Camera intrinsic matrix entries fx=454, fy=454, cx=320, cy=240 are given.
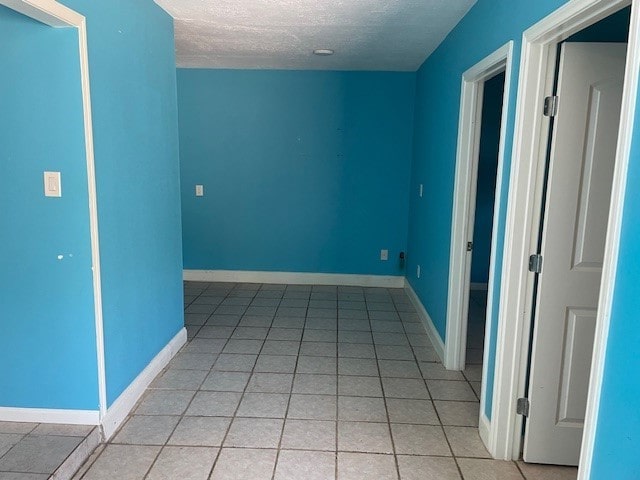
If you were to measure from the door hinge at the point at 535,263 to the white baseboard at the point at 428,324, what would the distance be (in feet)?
4.61

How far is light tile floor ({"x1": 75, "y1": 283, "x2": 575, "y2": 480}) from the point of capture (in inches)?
82.0

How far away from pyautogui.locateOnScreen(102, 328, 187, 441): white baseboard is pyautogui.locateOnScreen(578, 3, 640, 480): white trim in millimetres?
2078

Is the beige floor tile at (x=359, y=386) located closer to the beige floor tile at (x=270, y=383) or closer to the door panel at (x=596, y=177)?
the beige floor tile at (x=270, y=383)

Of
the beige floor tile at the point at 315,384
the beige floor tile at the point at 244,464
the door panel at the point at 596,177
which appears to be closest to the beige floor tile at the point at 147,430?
the beige floor tile at the point at 244,464

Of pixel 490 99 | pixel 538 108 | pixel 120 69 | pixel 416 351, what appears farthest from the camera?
pixel 490 99

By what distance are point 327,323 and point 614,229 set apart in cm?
299

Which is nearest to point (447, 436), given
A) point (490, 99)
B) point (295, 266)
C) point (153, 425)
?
point (153, 425)

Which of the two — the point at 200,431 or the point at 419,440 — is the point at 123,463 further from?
the point at 419,440

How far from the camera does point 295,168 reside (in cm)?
505

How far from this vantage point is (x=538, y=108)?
6.25 feet

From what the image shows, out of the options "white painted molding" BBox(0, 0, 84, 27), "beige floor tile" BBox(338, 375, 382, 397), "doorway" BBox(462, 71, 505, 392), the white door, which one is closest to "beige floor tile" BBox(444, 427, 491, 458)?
the white door

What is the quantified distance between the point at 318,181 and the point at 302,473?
3481 mm

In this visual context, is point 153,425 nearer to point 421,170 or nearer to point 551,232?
point 551,232

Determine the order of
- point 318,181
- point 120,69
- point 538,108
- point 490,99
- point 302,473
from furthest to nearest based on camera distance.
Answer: point 318,181, point 490,99, point 120,69, point 302,473, point 538,108
